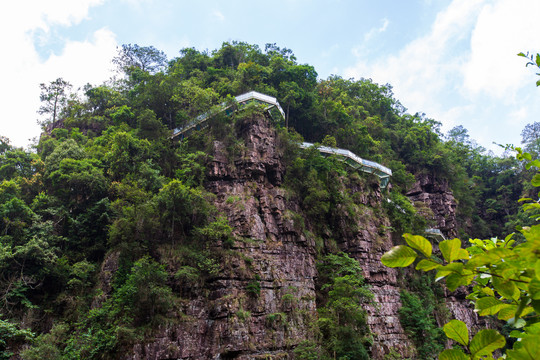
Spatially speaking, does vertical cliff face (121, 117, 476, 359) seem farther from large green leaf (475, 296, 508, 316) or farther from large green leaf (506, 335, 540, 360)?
large green leaf (506, 335, 540, 360)

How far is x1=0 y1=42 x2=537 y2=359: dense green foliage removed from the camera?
39.5ft

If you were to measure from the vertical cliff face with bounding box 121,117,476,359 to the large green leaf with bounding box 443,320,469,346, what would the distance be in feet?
39.2

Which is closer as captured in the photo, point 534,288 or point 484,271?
point 534,288

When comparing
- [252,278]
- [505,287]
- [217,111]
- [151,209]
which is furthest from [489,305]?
[217,111]

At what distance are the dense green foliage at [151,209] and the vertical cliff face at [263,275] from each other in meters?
0.45

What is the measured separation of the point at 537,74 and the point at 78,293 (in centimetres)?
1536

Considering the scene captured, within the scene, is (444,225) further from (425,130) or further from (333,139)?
(333,139)

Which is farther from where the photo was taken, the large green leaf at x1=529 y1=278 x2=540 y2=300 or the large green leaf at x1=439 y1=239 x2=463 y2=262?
the large green leaf at x1=439 y1=239 x2=463 y2=262

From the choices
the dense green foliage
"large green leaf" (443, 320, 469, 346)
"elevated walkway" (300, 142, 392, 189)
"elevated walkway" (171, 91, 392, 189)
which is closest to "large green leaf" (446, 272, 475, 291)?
"large green leaf" (443, 320, 469, 346)

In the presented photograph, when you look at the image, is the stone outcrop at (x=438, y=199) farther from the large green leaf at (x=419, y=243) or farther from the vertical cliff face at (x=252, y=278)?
the large green leaf at (x=419, y=243)

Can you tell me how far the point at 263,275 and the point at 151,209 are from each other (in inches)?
211

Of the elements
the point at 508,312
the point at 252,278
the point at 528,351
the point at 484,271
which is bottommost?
the point at 528,351

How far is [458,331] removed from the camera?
1152 mm

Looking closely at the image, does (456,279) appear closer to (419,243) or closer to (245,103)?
(419,243)
